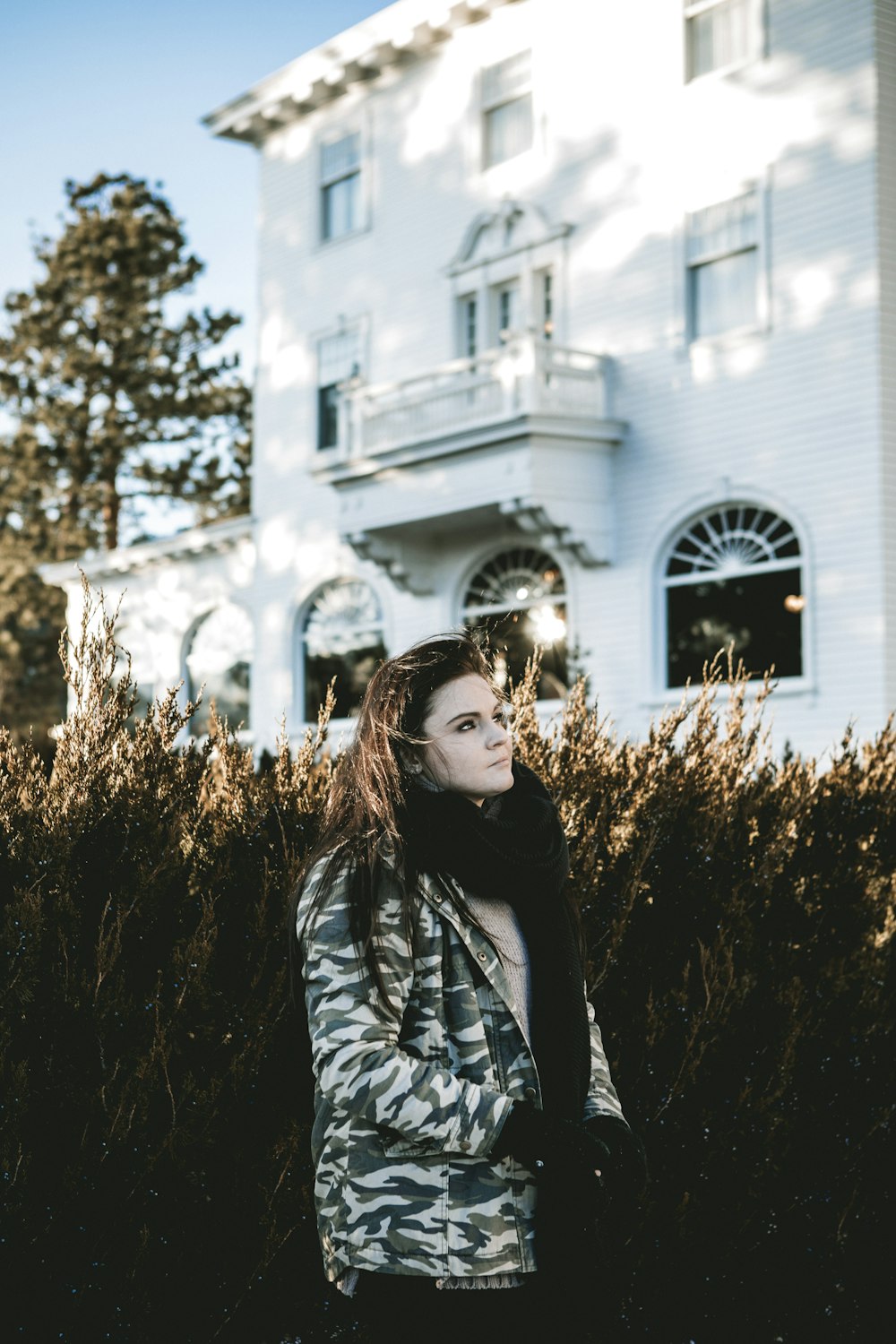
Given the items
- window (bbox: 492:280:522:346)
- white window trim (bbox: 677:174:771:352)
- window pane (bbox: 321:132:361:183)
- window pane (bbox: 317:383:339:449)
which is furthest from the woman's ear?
window pane (bbox: 321:132:361:183)

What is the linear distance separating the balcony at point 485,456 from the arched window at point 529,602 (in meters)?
0.58

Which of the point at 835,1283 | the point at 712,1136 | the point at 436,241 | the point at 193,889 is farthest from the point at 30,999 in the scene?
the point at 436,241

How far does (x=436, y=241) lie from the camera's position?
20672 millimetres

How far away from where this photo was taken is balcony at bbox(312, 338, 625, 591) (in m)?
17.2

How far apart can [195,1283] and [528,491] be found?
46.7 feet

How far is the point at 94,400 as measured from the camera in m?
40.4

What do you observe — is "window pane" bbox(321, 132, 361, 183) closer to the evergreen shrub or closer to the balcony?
the balcony

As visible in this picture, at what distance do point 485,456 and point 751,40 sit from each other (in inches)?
229

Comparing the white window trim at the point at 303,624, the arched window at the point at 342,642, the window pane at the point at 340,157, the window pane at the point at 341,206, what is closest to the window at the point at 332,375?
the window pane at the point at 341,206

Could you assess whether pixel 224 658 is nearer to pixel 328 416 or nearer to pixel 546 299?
pixel 328 416

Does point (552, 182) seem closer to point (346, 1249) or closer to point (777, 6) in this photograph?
point (777, 6)

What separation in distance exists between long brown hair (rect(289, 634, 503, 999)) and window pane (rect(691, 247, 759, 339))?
48.3ft

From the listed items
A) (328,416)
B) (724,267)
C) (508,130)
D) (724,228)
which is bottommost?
(328,416)

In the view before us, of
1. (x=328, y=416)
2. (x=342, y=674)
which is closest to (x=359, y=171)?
(x=328, y=416)
